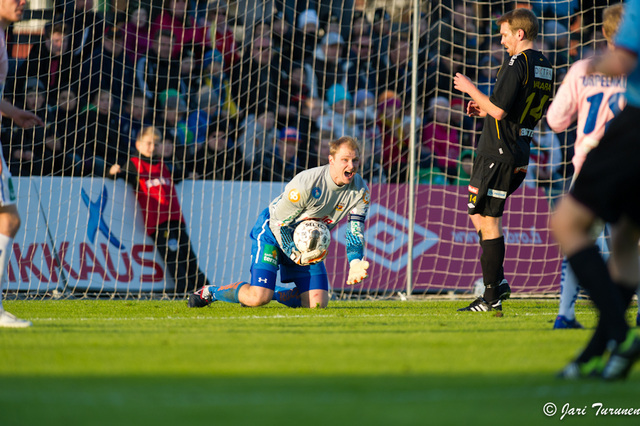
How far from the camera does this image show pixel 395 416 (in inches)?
97.4

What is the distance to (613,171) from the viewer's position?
3.14m

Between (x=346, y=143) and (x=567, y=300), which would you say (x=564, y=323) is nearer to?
(x=567, y=300)

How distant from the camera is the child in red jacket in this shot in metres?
9.02

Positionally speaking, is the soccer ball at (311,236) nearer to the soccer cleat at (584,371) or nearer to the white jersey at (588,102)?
the white jersey at (588,102)

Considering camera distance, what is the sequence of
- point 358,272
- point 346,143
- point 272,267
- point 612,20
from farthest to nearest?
point 272,267
point 346,143
point 358,272
point 612,20

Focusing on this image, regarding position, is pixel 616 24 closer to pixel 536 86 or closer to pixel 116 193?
pixel 536 86

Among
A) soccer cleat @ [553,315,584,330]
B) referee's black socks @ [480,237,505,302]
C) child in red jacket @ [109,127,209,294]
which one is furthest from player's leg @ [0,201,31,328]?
child in red jacket @ [109,127,209,294]

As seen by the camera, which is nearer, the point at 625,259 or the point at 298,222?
the point at 625,259

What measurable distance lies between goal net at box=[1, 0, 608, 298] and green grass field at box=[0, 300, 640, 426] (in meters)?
3.36

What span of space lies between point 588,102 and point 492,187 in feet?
5.48

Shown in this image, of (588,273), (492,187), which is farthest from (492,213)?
(588,273)

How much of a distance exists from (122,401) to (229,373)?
0.66 m

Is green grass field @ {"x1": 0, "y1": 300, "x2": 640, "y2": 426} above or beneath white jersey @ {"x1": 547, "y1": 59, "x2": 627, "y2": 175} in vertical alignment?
beneath

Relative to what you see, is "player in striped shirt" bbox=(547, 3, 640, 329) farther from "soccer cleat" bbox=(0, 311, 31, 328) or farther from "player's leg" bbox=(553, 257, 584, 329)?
"soccer cleat" bbox=(0, 311, 31, 328)
